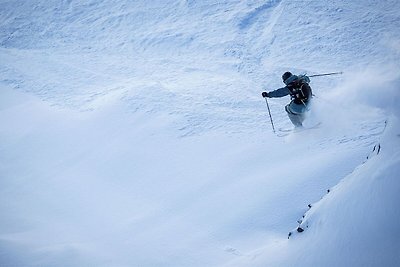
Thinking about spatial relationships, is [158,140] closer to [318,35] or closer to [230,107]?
[230,107]

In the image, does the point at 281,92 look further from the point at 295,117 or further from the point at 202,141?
the point at 202,141

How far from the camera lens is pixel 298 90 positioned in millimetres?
7863

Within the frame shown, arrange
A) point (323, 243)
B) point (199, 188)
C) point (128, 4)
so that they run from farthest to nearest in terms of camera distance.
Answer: point (128, 4) < point (199, 188) < point (323, 243)

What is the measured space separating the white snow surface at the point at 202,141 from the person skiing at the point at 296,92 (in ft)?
4.15

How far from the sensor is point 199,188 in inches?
349

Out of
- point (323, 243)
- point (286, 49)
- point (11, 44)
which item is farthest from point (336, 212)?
point (11, 44)

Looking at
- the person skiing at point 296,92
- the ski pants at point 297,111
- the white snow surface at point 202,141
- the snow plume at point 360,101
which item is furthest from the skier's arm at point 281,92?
the white snow surface at point 202,141

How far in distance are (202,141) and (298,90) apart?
13.0 feet

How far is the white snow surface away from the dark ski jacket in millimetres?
1519

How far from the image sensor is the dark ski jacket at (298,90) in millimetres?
7836

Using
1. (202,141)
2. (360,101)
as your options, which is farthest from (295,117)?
(202,141)

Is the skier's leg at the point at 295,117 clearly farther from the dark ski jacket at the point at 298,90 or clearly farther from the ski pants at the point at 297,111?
the dark ski jacket at the point at 298,90

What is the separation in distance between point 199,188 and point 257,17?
10979 millimetres

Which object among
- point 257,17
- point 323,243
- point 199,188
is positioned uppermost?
point 257,17
